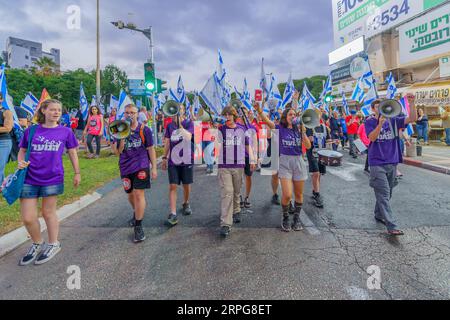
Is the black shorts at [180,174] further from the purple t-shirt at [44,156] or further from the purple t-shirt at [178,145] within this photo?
Answer: the purple t-shirt at [44,156]

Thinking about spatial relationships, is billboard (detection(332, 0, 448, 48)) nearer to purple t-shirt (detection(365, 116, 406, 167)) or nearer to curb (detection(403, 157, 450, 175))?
curb (detection(403, 157, 450, 175))

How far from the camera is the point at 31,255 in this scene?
3.27m

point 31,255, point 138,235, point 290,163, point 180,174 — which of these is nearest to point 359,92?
point 290,163

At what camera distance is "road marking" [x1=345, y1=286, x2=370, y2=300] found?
2.48 m

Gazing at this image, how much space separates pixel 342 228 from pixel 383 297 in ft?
5.52

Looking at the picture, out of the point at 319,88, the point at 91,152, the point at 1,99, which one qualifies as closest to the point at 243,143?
Result: the point at 1,99

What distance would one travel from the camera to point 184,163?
450 cm

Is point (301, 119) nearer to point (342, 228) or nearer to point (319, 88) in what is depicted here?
point (342, 228)

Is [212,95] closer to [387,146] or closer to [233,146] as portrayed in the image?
[233,146]

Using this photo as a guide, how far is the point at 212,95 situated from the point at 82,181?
3679 millimetres

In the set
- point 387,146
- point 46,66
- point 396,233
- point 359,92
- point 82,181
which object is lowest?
point 396,233

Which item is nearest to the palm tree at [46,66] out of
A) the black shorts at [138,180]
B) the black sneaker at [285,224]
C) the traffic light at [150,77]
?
the traffic light at [150,77]

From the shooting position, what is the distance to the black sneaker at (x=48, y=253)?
127 inches

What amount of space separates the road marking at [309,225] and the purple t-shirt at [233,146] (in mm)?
1286
